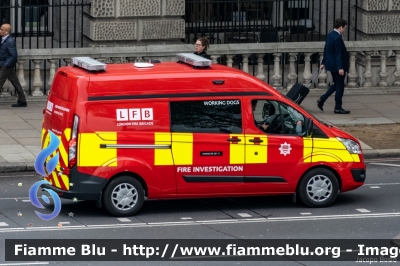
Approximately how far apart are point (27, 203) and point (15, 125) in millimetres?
5085

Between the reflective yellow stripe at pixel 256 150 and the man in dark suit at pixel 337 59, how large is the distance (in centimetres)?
691

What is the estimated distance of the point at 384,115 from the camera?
69.1 feet

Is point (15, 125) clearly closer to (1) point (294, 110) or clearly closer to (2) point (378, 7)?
(1) point (294, 110)

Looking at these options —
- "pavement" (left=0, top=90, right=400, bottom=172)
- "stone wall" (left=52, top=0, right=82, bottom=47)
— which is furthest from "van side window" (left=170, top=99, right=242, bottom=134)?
"stone wall" (left=52, top=0, right=82, bottom=47)

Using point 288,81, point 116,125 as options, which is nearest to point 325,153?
point 116,125

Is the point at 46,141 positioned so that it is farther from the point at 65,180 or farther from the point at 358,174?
the point at 358,174

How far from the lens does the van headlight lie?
47.6ft

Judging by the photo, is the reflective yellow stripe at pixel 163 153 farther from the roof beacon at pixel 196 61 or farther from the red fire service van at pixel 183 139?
the roof beacon at pixel 196 61

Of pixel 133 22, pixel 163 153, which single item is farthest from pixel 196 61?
pixel 133 22

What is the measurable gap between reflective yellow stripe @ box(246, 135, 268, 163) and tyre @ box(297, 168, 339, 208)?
63 centimetres

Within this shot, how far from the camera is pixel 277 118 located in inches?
562

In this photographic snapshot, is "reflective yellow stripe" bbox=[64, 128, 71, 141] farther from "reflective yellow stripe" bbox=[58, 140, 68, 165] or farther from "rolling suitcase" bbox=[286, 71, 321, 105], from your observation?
"rolling suitcase" bbox=[286, 71, 321, 105]

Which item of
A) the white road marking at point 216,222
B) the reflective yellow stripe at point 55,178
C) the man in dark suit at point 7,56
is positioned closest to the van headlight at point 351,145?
the white road marking at point 216,222

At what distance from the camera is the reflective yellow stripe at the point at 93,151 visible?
13.4m
